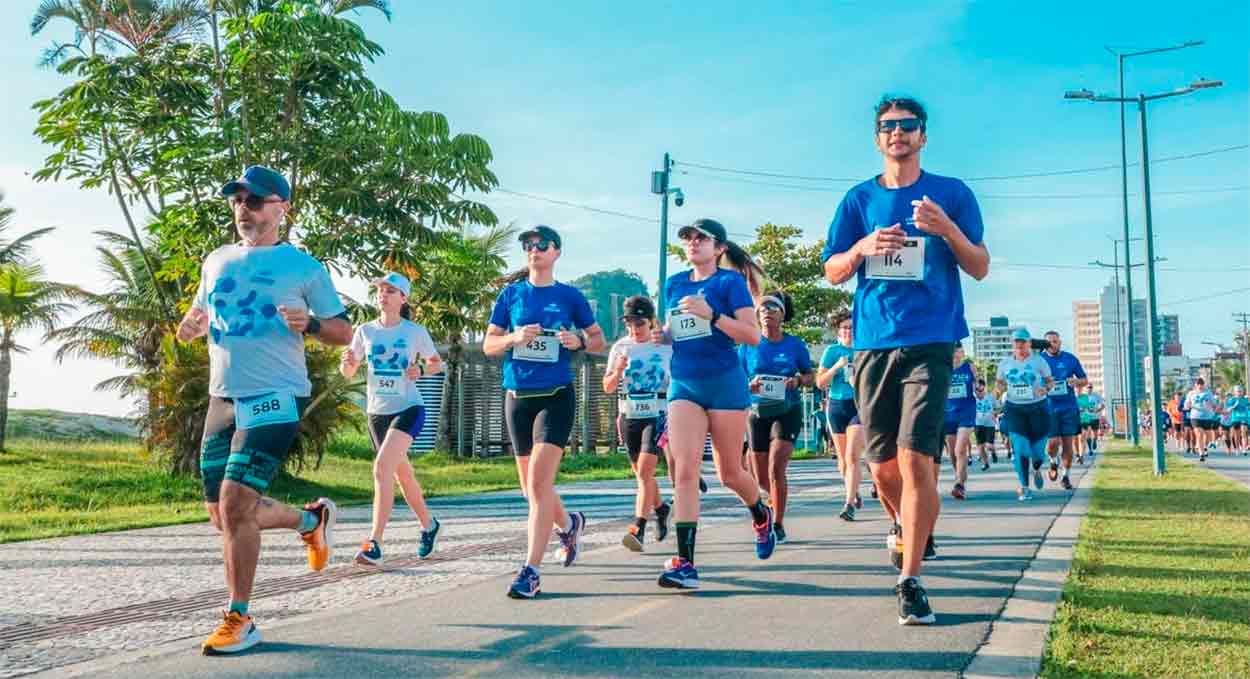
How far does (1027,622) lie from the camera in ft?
16.5

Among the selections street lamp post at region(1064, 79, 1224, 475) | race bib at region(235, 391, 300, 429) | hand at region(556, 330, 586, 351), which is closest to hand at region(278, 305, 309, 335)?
race bib at region(235, 391, 300, 429)

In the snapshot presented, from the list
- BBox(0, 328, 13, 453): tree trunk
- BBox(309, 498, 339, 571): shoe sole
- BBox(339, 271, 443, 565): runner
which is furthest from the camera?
BBox(0, 328, 13, 453): tree trunk

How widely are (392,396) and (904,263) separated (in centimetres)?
391

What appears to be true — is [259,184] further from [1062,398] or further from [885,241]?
[1062,398]

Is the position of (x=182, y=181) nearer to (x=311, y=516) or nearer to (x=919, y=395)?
(x=311, y=516)

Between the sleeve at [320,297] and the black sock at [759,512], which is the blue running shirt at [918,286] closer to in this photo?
the black sock at [759,512]

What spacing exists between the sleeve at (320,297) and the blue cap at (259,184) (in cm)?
37

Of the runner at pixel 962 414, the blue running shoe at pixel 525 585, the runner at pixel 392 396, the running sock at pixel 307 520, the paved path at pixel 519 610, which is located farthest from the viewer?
the runner at pixel 962 414

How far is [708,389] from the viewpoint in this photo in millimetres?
6457

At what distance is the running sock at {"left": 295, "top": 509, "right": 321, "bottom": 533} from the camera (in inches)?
213

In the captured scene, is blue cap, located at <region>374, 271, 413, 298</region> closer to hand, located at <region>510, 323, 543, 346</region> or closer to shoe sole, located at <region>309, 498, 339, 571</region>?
hand, located at <region>510, 323, 543, 346</region>

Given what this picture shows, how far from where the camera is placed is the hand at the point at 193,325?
16.9 ft

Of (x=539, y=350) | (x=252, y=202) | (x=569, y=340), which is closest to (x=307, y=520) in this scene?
(x=252, y=202)

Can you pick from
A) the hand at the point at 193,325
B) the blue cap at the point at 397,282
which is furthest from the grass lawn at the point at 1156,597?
the blue cap at the point at 397,282
